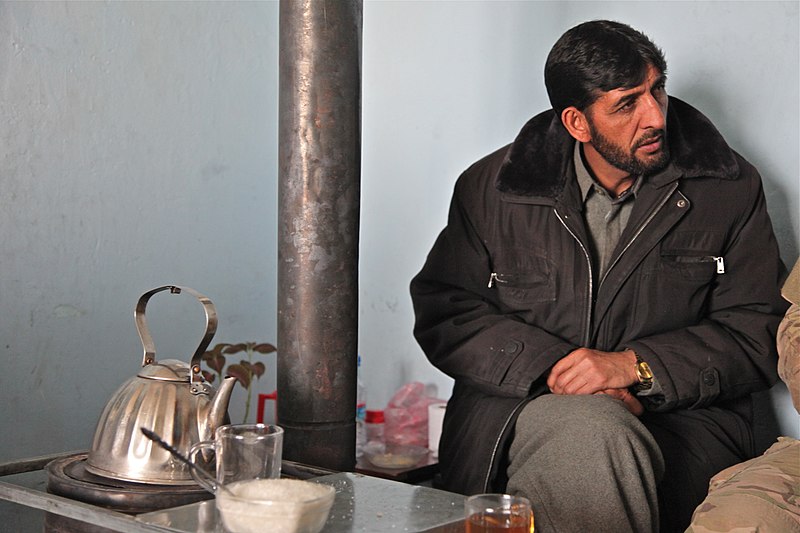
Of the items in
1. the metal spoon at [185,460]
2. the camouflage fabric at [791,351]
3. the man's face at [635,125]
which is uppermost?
the man's face at [635,125]

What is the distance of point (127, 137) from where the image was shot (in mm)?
2703

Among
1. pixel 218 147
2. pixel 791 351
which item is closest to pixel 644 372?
pixel 791 351

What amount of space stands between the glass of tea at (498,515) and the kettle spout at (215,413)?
19.0 inches

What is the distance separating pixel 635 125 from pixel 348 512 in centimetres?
126

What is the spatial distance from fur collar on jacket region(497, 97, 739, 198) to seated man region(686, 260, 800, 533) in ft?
2.27

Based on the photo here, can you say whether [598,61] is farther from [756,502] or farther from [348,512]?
[348,512]

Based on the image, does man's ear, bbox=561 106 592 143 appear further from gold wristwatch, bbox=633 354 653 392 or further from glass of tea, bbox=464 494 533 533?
glass of tea, bbox=464 494 533 533

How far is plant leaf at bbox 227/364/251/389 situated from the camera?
272 centimetres

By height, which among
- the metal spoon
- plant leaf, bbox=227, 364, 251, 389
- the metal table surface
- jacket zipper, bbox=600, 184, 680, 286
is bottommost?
the metal table surface

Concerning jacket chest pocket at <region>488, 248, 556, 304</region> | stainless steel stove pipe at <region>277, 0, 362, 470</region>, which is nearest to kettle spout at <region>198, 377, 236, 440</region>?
stainless steel stove pipe at <region>277, 0, 362, 470</region>

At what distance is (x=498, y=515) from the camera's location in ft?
4.46

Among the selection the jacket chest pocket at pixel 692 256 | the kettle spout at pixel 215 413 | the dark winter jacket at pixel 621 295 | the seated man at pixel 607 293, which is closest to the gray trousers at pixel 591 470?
the seated man at pixel 607 293

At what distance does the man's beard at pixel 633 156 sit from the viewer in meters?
2.32

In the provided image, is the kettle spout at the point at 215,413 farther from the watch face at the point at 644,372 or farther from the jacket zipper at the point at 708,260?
the jacket zipper at the point at 708,260
